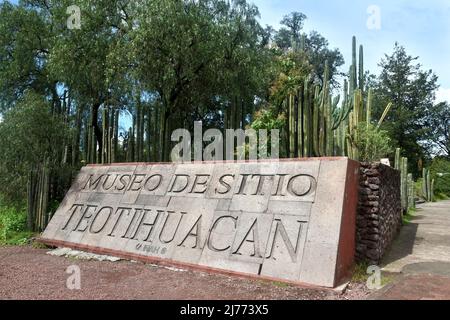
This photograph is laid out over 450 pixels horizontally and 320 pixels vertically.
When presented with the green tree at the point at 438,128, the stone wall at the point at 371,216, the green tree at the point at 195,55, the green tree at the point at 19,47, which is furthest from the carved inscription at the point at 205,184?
the green tree at the point at 438,128

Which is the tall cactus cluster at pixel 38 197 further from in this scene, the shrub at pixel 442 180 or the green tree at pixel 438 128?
the green tree at pixel 438 128

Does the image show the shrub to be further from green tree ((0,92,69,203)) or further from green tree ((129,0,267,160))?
green tree ((0,92,69,203))

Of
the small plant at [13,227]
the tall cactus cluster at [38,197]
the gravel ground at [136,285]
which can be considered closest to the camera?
the gravel ground at [136,285]

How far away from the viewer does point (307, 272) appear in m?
5.29

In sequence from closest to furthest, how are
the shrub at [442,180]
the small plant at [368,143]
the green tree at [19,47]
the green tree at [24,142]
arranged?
the small plant at [368,143]
the green tree at [24,142]
the green tree at [19,47]
the shrub at [442,180]

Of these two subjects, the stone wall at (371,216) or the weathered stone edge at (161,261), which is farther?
the stone wall at (371,216)

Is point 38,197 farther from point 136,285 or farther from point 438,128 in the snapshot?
point 438,128

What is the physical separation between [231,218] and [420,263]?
122 inches

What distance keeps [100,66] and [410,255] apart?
9.29 m

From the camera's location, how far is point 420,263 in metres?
6.30

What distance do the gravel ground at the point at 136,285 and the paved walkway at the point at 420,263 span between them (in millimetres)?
522

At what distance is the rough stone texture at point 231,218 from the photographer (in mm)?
5539

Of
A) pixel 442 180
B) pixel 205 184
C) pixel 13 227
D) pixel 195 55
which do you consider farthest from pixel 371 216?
pixel 442 180

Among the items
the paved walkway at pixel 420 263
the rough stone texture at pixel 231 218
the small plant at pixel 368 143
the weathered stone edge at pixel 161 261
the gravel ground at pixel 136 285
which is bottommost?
the gravel ground at pixel 136 285
